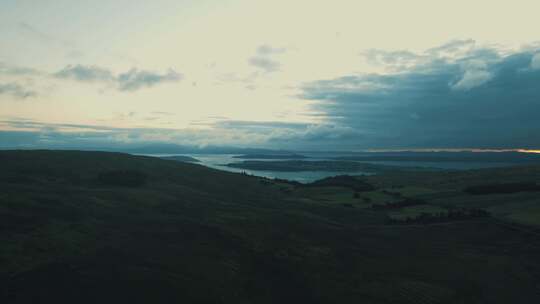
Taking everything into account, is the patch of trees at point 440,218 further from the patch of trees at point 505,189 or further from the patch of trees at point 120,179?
the patch of trees at point 120,179

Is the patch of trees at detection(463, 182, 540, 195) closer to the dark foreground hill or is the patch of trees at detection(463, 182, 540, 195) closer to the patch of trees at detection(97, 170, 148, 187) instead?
the dark foreground hill

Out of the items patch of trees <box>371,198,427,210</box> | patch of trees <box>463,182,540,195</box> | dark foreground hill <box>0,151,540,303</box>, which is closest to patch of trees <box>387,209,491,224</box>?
dark foreground hill <box>0,151,540,303</box>

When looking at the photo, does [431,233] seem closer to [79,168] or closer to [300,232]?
[300,232]

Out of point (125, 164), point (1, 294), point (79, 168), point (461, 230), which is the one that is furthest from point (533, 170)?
point (1, 294)


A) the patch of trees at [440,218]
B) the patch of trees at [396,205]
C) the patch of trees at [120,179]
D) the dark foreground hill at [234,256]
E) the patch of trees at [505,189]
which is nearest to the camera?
the dark foreground hill at [234,256]

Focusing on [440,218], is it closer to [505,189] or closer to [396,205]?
[396,205]

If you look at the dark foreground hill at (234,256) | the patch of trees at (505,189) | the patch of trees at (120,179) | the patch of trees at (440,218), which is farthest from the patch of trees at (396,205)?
the patch of trees at (120,179)

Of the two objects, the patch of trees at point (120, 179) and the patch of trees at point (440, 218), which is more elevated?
the patch of trees at point (120, 179)

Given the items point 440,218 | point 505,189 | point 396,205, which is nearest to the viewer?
point 440,218

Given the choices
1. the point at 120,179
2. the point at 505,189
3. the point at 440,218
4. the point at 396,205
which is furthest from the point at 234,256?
the point at 505,189
